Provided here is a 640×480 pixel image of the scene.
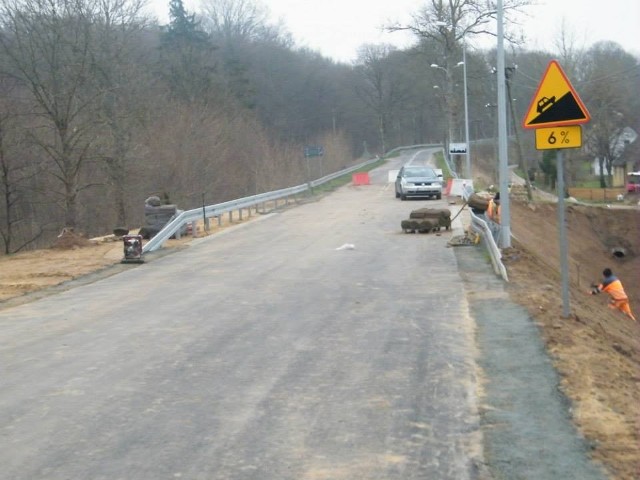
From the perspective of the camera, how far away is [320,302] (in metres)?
13.1

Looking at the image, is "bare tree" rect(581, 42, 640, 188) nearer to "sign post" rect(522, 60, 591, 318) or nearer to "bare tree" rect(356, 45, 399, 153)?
"bare tree" rect(356, 45, 399, 153)

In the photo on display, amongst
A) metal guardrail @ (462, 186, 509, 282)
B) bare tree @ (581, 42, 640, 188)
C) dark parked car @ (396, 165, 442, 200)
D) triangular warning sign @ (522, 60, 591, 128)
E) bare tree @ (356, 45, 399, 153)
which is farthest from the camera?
bare tree @ (356, 45, 399, 153)

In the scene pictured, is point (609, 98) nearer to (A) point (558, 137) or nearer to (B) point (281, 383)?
(A) point (558, 137)

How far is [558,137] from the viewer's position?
1041 cm

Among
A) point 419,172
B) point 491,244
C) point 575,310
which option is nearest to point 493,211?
point 491,244

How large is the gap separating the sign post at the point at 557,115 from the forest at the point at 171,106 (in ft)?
55.7

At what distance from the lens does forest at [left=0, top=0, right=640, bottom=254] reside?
106 feet

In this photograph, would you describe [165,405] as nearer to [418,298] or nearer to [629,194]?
[418,298]

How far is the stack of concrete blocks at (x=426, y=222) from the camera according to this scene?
23594mm

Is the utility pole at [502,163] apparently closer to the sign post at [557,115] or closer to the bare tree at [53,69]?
the sign post at [557,115]

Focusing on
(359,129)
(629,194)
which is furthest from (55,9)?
(359,129)

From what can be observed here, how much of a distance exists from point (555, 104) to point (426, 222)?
43.7 ft

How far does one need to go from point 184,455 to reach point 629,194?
5946cm

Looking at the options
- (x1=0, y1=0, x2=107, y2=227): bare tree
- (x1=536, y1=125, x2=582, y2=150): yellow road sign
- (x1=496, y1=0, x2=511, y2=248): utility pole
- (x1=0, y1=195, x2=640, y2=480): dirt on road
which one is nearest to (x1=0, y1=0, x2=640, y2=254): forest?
(x1=0, y1=0, x2=107, y2=227): bare tree
